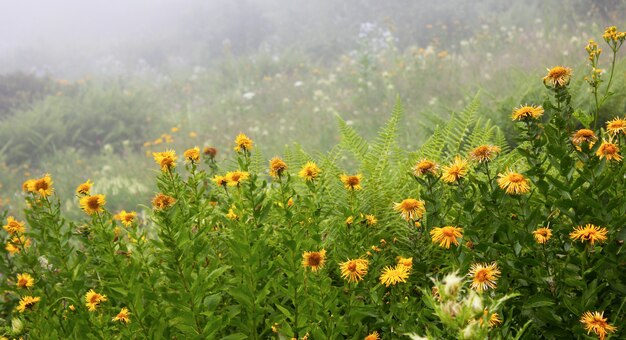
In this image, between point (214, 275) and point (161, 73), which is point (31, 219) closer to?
point (214, 275)

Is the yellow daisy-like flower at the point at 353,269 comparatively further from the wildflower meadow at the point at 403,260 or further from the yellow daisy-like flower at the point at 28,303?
the yellow daisy-like flower at the point at 28,303

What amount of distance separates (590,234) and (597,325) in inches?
8.3

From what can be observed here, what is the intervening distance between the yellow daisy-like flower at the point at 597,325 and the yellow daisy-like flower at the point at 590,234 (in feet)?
0.55

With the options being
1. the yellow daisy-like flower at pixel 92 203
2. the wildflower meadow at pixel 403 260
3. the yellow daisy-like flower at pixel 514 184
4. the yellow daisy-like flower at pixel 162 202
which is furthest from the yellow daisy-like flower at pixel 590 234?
the yellow daisy-like flower at pixel 92 203

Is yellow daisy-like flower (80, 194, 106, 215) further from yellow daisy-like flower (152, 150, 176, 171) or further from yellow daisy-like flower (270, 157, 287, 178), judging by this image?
yellow daisy-like flower (270, 157, 287, 178)

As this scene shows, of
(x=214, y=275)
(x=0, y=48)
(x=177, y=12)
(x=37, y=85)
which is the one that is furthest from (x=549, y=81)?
(x=0, y=48)

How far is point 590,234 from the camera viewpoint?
1325 millimetres

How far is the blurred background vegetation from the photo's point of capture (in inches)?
249

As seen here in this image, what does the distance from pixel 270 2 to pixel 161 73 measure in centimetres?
481

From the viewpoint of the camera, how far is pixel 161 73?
15.3m

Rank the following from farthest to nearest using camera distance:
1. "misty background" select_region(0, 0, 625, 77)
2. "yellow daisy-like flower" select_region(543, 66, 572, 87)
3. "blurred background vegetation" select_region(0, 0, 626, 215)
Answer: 1. "misty background" select_region(0, 0, 625, 77)
2. "blurred background vegetation" select_region(0, 0, 626, 215)
3. "yellow daisy-like flower" select_region(543, 66, 572, 87)

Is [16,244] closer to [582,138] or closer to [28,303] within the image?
[28,303]

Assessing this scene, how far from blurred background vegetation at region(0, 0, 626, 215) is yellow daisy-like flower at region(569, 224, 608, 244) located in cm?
197

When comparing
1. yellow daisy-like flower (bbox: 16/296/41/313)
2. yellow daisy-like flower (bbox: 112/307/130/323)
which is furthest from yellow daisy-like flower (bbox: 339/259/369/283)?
yellow daisy-like flower (bbox: 16/296/41/313)
